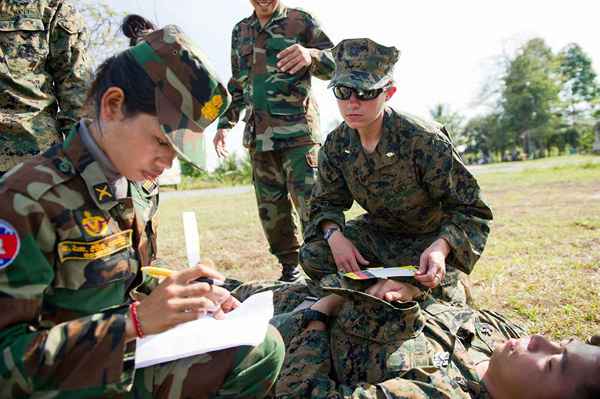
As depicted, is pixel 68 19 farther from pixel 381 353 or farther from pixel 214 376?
pixel 381 353

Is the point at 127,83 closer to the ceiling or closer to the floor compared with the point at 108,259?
closer to the ceiling

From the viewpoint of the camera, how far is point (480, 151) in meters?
61.5

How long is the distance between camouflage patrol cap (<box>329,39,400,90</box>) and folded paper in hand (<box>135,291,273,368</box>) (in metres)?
1.62

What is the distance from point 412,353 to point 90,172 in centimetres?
147

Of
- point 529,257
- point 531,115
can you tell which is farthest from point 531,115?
point 529,257

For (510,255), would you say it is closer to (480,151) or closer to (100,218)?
(100,218)

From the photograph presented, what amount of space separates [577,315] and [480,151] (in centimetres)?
6187

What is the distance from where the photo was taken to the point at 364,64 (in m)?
2.99

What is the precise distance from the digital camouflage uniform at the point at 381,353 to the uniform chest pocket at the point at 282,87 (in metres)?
1.89

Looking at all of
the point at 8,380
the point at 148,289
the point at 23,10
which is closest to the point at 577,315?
the point at 148,289

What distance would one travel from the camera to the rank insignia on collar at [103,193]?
1.58m

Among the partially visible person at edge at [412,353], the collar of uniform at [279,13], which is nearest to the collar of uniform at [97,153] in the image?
the partially visible person at edge at [412,353]

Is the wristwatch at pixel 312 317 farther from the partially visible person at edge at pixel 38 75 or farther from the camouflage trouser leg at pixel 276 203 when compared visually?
the partially visible person at edge at pixel 38 75

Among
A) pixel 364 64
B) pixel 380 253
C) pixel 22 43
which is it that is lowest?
pixel 380 253
